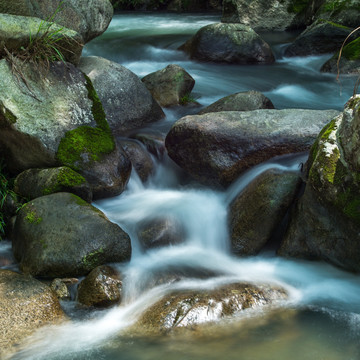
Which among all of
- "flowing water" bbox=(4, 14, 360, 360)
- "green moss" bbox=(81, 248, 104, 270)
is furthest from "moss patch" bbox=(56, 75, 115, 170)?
"green moss" bbox=(81, 248, 104, 270)

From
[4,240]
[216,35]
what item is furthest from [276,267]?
[216,35]

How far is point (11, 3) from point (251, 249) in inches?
162

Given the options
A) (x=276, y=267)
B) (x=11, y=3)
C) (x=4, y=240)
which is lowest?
(x=4, y=240)

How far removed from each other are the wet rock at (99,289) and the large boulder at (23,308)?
23cm

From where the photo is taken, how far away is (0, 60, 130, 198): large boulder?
5.20m

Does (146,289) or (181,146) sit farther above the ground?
(181,146)

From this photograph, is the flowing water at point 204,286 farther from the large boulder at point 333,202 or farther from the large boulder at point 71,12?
the large boulder at point 71,12

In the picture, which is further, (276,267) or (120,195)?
(120,195)

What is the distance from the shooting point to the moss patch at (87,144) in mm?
5273

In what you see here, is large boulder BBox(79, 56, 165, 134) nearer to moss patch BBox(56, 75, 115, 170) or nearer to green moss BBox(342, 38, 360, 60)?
moss patch BBox(56, 75, 115, 170)

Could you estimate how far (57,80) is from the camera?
225 inches

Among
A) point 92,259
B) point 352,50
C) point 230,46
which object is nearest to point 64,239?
point 92,259

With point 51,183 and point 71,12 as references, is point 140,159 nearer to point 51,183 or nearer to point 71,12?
point 51,183

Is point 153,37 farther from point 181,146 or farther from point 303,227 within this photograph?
point 303,227
